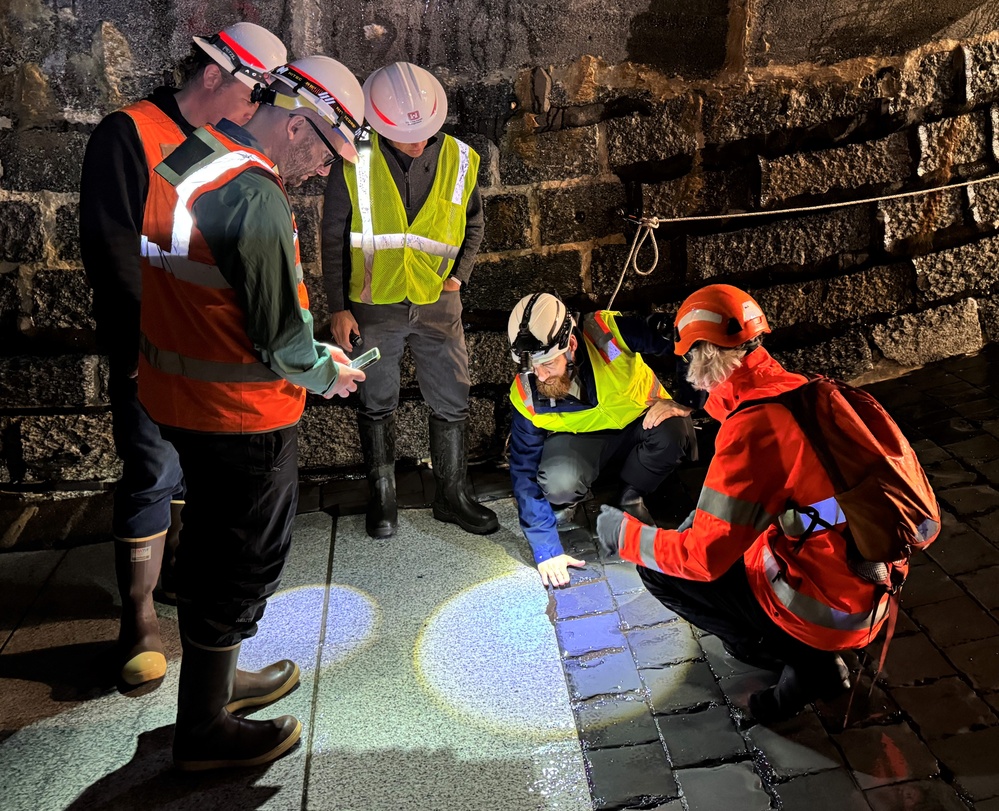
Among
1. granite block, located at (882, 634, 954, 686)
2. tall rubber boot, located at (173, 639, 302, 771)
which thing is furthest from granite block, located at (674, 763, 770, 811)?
tall rubber boot, located at (173, 639, 302, 771)

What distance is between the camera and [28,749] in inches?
119

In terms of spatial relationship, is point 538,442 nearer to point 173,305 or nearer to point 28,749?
point 173,305

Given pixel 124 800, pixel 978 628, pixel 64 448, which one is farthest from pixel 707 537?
pixel 64 448

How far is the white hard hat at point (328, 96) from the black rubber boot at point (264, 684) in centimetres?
198

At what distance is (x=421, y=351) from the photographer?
437cm

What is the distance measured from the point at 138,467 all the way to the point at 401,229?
1607mm

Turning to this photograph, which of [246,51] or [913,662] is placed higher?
[246,51]

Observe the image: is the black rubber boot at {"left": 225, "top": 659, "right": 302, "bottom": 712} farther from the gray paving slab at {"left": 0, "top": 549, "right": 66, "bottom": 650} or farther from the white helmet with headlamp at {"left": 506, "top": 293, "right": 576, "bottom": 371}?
the white helmet with headlamp at {"left": 506, "top": 293, "right": 576, "bottom": 371}

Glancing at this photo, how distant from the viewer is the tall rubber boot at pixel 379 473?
4372mm

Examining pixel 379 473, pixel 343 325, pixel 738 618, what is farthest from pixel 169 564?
pixel 738 618

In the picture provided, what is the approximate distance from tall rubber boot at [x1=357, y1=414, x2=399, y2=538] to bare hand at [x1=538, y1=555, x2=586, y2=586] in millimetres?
936

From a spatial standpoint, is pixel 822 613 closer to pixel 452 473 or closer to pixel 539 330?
pixel 539 330

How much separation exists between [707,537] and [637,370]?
4.98ft

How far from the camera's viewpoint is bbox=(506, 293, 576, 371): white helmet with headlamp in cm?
372
